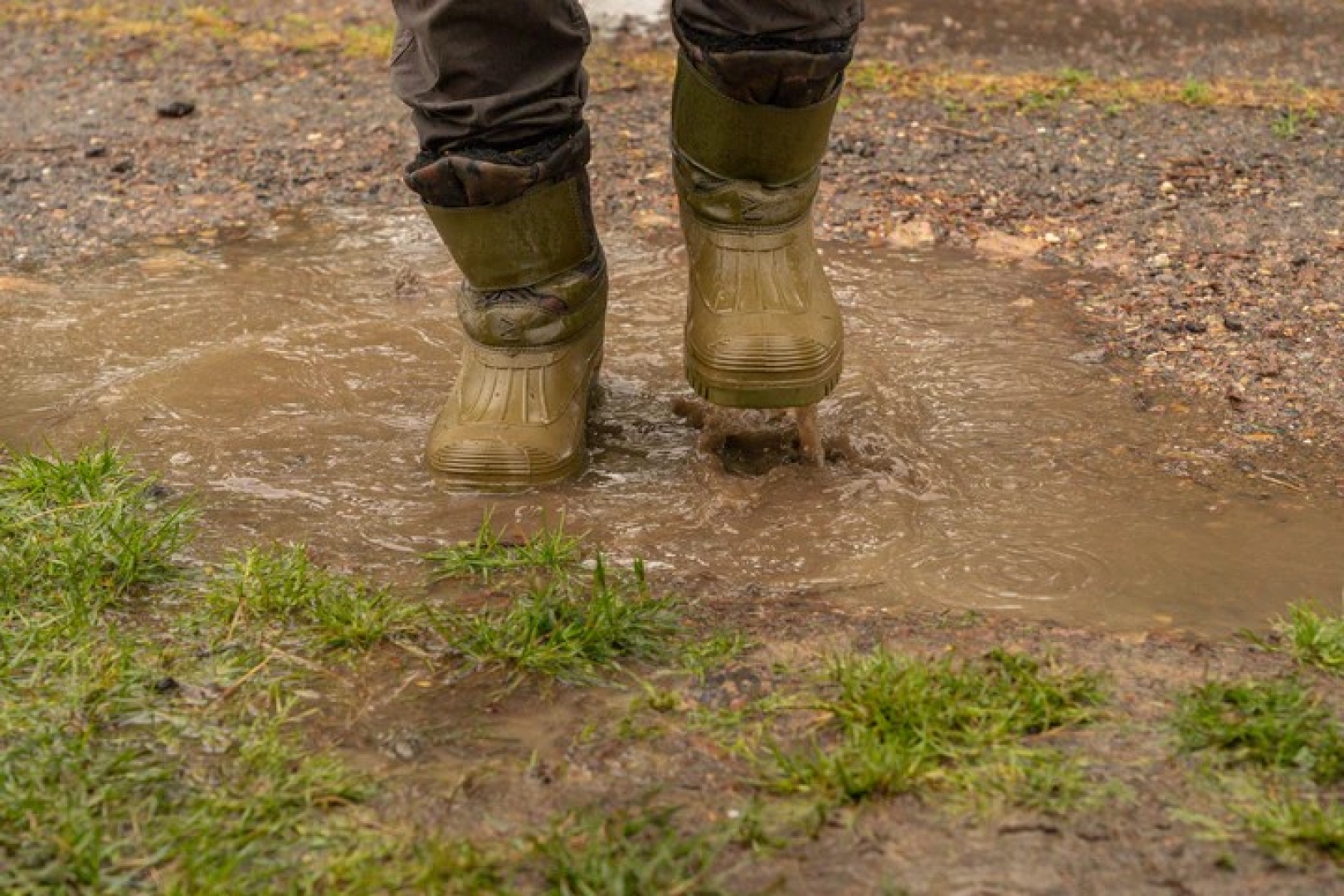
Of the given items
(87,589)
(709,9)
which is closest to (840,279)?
(709,9)

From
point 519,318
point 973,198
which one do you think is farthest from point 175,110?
point 519,318

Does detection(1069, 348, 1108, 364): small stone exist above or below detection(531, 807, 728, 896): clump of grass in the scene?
below

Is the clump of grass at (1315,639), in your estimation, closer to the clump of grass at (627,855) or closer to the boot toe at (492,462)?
the clump of grass at (627,855)

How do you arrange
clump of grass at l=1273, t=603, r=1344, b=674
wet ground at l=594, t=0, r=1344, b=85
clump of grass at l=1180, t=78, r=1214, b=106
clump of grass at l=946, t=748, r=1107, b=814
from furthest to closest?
1. wet ground at l=594, t=0, r=1344, b=85
2. clump of grass at l=1180, t=78, r=1214, b=106
3. clump of grass at l=1273, t=603, r=1344, b=674
4. clump of grass at l=946, t=748, r=1107, b=814

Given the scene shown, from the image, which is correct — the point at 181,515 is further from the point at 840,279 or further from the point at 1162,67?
the point at 1162,67

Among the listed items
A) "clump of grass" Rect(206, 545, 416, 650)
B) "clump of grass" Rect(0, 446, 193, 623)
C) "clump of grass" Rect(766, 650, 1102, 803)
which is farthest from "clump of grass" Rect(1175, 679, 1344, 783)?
"clump of grass" Rect(0, 446, 193, 623)

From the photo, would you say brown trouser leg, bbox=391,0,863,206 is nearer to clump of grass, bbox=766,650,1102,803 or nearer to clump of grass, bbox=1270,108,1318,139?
clump of grass, bbox=766,650,1102,803

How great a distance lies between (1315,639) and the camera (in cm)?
221

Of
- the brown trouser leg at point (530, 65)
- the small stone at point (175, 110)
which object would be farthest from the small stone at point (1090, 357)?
the small stone at point (175, 110)

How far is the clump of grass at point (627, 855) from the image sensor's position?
1768 mm

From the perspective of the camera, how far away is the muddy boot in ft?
9.05

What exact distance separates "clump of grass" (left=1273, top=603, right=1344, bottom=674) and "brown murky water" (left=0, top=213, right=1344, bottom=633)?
0.09 meters

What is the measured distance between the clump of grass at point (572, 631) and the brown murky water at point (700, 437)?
215mm

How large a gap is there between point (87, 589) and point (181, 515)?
293 mm
